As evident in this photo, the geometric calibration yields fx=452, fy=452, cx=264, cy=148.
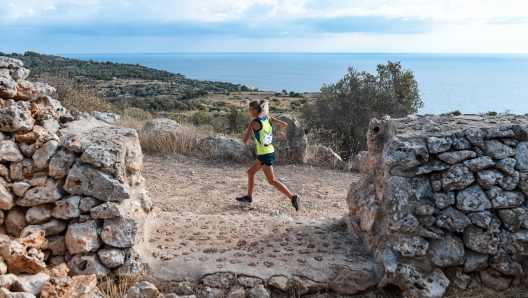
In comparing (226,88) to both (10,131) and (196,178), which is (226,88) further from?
(10,131)

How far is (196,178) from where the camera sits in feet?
29.2

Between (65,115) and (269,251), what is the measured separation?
305 centimetres

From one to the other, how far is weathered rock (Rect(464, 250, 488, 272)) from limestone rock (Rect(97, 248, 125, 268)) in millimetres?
3453

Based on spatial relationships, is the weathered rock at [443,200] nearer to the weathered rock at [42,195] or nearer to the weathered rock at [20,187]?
the weathered rock at [42,195]

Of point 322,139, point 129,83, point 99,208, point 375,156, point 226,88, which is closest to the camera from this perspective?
point 99,208

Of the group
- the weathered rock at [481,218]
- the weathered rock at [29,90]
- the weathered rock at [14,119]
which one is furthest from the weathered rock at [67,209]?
the weathered rock at [481,218]

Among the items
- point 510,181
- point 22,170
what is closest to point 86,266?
point 22,170

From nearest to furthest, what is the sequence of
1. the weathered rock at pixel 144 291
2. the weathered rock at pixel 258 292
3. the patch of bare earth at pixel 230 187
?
the weathered rock at pixel 144 291 → the weathered rock at pixel 258 292 → the patch of bare earth at pixel 230 187

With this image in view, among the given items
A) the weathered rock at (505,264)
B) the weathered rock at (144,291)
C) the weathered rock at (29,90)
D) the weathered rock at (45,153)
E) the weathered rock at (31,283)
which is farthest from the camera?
the weathered rock at (29,90)

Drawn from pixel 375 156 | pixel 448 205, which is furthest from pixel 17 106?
pixel 448 205

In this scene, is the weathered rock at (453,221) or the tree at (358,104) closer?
the weathered rock at (453,221)

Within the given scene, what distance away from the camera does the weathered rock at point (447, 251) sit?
4484mm

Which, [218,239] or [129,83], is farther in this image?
[129,83]

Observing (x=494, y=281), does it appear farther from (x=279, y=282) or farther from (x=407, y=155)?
(x=279, y=282)
